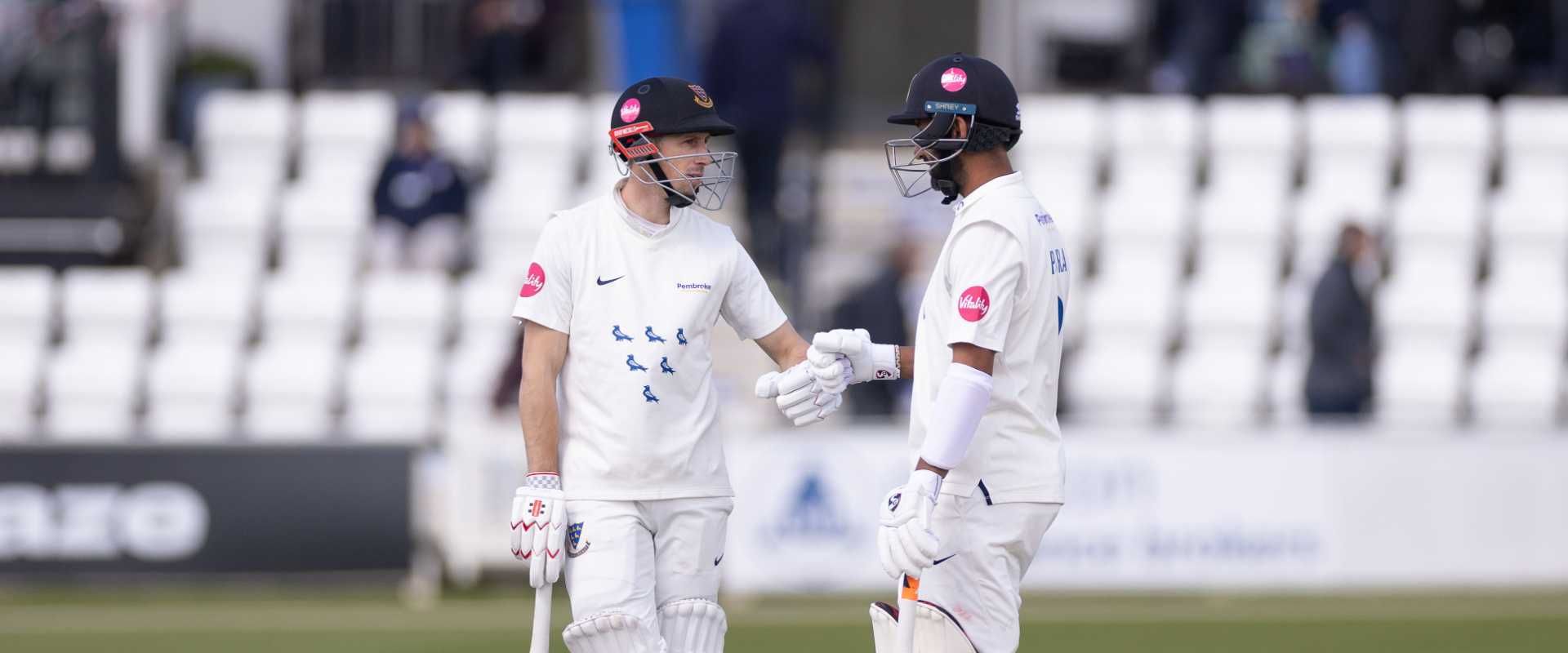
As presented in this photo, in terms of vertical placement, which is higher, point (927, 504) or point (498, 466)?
point (927, 504)

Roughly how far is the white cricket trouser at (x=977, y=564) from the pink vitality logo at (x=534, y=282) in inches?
50.1

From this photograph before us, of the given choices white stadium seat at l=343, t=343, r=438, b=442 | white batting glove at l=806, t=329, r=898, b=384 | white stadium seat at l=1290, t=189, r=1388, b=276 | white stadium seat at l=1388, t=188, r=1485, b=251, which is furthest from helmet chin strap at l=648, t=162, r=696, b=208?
white stadium seat at l=1388, t=188, r=1485, b=251

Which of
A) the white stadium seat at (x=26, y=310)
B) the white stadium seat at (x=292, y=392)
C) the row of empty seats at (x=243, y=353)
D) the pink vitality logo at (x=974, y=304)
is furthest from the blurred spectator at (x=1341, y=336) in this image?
the white stadium seat at (x=26, y=310)

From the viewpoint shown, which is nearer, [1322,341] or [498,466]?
[498,466]

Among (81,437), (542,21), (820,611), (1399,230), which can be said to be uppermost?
(542,21)

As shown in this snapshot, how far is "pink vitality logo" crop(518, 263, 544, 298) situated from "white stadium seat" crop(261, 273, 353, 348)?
865cm

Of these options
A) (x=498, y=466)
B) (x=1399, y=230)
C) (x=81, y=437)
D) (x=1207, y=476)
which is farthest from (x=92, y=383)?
(x=1399, y=230)

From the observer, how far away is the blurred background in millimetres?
11633

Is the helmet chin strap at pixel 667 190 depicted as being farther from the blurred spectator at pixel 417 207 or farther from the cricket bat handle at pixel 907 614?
the blurred spectator at pixel 417 207

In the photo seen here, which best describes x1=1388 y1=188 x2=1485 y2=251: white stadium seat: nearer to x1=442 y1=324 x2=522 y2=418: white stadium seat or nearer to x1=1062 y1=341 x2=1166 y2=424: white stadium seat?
x1=1062 y1=341 x2=1166 y2=424: white stadium seat

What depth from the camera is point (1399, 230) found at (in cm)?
1489

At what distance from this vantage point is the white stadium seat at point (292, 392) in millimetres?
13844

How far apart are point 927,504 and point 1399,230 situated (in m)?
10.3

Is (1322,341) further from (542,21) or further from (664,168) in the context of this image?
(664,168)
